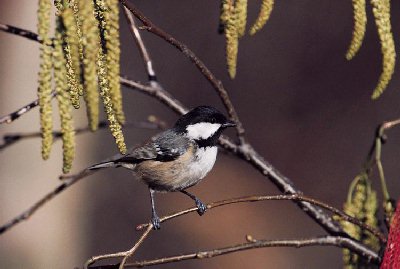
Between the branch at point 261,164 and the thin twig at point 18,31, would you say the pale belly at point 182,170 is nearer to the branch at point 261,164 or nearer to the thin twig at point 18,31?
the branch at point 261,164

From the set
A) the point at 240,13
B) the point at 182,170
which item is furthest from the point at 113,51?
the point at 182,170

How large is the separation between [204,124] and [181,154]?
0.49ft

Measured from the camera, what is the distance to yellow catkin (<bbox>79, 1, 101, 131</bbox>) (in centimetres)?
107

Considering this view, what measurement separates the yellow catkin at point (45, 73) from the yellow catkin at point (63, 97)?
0.06 feet

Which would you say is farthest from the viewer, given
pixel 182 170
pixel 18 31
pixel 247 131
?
pixel 247 131

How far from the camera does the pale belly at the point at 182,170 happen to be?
2.65m

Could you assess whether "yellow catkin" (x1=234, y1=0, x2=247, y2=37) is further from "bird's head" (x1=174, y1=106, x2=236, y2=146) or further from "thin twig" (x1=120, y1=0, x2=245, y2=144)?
"bird's head" (x1=174, y1=106, x2=236, y2=146)

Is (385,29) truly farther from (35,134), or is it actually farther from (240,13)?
(35,134)

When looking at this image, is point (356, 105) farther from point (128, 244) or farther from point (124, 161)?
point (124, 161)

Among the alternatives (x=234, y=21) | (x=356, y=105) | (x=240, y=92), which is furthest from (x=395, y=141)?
(x=234, y=21)

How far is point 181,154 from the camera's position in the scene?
8.93ft

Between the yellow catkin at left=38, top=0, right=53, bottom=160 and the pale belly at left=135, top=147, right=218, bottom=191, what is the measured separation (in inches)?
56.6

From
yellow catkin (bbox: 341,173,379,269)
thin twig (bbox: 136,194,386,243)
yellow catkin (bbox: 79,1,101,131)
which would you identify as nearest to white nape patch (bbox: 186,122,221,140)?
yellow catkin (bbox: 341,173,379,269)

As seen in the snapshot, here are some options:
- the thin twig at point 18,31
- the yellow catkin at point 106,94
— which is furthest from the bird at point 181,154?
the yellow catkin at point 106,94
